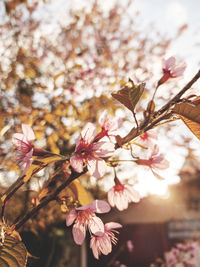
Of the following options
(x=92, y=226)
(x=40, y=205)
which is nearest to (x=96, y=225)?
(x=92, y=226)

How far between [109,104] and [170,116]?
1.19 metres

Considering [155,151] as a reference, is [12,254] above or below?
below

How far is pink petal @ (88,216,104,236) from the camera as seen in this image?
1.78ft

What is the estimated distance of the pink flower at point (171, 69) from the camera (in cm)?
69

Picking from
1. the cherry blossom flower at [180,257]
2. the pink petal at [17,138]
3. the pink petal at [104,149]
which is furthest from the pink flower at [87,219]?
the cherry blossom flower at [180,257]

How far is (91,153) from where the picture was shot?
1.80ft

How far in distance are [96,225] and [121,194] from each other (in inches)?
7.0

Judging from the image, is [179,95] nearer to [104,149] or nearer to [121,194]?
[104,149]

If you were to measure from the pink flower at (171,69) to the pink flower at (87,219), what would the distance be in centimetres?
39

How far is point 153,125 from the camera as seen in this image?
0.54 m

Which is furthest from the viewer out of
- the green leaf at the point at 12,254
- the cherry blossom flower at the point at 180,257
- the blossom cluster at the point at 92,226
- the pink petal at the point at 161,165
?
the cherry blossom flower at the point at 180,257

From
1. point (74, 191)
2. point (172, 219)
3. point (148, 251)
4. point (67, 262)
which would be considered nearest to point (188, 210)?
point (172, 219)

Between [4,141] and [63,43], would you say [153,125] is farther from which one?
[63,43]

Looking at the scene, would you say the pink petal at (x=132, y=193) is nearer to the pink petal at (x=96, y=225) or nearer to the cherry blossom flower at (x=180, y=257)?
the pink petal at (x=96, y=225)
